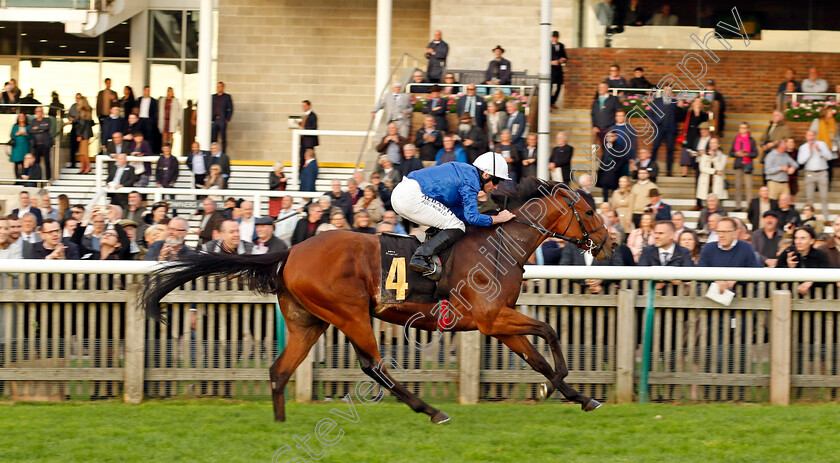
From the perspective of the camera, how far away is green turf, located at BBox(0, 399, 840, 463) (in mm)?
5531

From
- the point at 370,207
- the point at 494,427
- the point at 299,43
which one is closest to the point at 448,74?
the point at 370,207

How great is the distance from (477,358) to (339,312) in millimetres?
1254

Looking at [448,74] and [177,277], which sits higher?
[448,74]

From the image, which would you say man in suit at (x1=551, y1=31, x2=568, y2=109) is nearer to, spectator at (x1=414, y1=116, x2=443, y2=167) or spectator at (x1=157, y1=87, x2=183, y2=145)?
spectator at (x1=414, y1=116, x2=443, y2=167)

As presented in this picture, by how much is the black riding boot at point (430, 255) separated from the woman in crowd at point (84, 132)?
34.1ft

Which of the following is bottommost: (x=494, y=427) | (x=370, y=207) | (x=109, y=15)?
(x=494, y=427)

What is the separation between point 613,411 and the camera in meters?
6.68

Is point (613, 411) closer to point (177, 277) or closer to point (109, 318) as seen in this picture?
point (177, 277)

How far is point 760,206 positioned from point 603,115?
2.19m

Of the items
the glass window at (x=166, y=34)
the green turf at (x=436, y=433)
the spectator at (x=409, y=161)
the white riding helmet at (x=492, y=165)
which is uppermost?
the glass window at (x=166, y=34)

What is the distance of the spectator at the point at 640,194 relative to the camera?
10609mm

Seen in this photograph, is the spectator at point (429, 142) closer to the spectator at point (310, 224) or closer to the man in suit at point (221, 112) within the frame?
the spectator at point (310, 224)

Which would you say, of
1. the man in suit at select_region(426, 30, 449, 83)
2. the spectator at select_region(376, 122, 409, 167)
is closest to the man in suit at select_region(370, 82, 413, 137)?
the spectator at select_region(376, 122, 409, 167)

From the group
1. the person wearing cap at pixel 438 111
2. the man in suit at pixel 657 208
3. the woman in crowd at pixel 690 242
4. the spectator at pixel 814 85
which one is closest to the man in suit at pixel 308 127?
the person wearing cap at pixel 438 111
